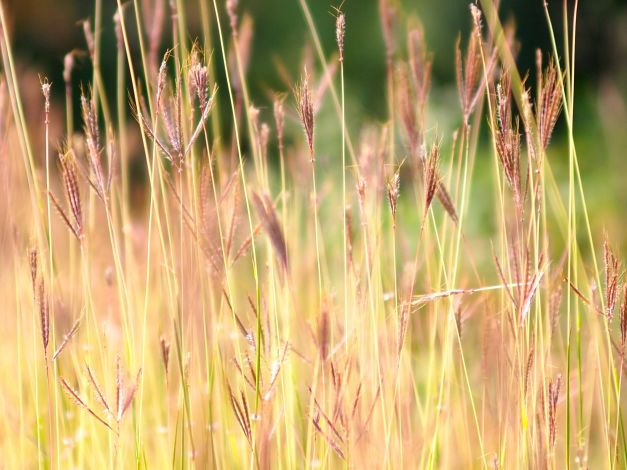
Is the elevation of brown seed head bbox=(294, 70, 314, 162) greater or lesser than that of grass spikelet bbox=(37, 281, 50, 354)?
greater

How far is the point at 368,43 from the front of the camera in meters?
4.80

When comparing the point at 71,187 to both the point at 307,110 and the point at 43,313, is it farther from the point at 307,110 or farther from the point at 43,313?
the point at 307,110

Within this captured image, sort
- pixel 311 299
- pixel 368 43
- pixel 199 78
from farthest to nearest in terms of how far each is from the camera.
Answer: pixel 368 43 → pixel 311 299 → pixel 199 78

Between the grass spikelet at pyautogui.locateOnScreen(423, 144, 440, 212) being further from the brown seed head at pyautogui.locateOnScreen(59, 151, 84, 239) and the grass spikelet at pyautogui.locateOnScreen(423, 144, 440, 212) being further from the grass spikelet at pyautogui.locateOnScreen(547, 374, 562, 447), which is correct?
the brown seed head at pyautogui.locateOnScreen(59, 151, 84, 239)

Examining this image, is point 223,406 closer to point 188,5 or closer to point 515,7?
point 188,5

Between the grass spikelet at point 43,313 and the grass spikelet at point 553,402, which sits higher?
the grass spikelet at point 43,313

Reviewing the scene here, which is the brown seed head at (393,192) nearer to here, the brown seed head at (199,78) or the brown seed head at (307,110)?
the brown seed head at (307,110)

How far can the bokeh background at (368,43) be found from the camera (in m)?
4.13

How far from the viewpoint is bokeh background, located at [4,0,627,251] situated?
4.13 m

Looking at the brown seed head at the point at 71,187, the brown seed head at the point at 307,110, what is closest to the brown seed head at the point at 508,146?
the brown seed head at the point at 307,110

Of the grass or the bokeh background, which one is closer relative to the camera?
the grass

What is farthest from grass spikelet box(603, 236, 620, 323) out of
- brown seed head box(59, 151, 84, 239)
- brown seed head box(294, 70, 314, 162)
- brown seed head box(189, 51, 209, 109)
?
brown seed head box(59, 151, 84, 239)

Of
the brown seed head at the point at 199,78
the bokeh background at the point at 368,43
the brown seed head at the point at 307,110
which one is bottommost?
the brown seed head at the point at 307,110

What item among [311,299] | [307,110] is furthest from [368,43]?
[307,110]
